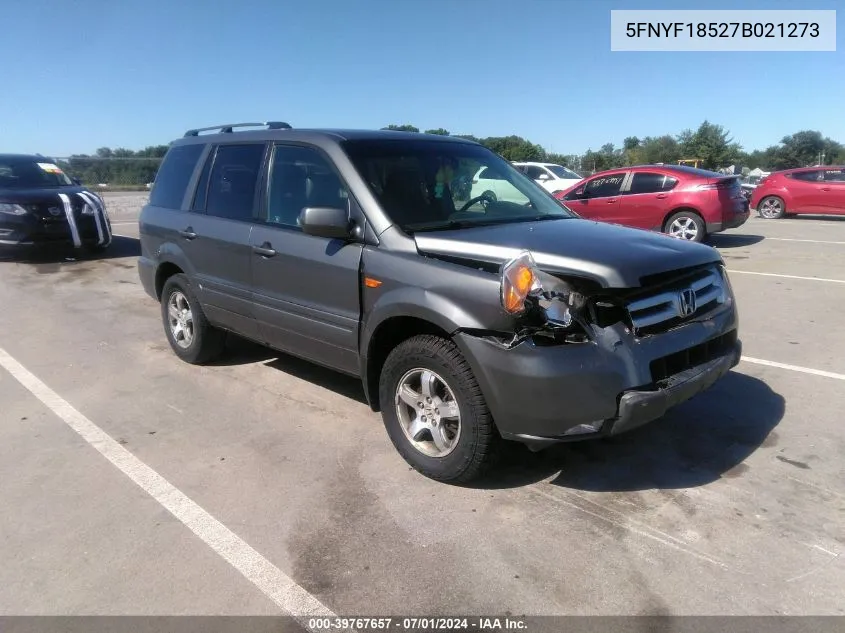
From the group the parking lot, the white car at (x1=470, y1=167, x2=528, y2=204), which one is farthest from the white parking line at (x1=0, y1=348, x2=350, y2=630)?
the white car at (x1=470, y1=167, x2=528, y2=204)

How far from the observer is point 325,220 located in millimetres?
3604

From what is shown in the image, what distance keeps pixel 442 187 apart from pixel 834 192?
17002mm

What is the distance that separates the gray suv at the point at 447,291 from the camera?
2.97 m

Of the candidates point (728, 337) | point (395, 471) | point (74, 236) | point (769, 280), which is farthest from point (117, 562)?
point (74, 236)

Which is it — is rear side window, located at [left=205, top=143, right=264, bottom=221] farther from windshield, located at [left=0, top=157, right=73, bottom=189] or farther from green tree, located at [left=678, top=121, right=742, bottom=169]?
green tree, located at [left=678, top=121, right=742, bottom=169]

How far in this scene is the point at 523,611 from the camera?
8.18ft

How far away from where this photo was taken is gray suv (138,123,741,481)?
9.75ft

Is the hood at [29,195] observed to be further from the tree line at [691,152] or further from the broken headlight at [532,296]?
the tree line at [691,152]

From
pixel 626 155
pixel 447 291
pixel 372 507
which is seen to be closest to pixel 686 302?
pixel 447 291

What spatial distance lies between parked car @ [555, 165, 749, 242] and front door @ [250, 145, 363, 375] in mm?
8361

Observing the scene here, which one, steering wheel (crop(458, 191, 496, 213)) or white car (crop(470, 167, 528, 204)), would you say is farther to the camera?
white car (crop(470, 167, 528, 204))

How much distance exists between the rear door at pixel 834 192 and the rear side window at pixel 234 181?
56.9 feet

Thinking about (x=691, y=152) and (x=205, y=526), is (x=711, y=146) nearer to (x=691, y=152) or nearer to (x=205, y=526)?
(x=691, y=152)

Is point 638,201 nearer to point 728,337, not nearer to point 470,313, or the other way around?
point 728,337
